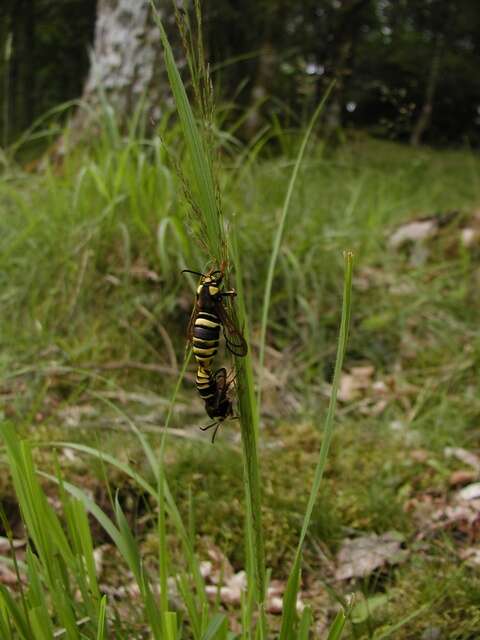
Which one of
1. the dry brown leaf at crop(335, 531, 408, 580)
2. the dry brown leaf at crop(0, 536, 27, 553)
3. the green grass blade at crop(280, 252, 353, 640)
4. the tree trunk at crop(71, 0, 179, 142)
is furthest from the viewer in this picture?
the tree trunk at crop(71, 0, 179, 142)

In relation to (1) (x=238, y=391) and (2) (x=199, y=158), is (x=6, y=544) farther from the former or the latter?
(2) (x=199, y=158)

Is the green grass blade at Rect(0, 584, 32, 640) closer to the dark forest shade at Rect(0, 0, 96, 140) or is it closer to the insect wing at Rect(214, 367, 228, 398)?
the insect wing at Rect(214, 367, 228, 398)

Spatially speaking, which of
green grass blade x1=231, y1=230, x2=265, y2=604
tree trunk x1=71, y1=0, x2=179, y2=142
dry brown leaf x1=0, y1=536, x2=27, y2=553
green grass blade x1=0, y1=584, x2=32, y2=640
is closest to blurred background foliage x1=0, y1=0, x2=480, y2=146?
Result: tree trunk x1=71, y1=0, x2=179, y2=142

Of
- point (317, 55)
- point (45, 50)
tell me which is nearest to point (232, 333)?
point (317, 55)

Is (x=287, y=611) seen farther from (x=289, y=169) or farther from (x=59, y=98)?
(x=59, y=98)

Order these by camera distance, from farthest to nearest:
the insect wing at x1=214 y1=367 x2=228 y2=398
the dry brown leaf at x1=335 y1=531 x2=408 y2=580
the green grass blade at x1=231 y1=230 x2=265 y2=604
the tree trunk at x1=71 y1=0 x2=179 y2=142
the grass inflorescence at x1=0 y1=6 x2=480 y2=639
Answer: the tree trunk at x1=71 y1=0 x2=179 y2=142
the dry brown leaf at x1=335 y1=531 x2=408 y2=580
the grass inflorescence at x1=0 y1=6 x2=480 y2=639
the insect wing at x1=214 y1=367 x2=228 y2=398
the green grass blade at x1=231 y1=230 x2=265 y2=604

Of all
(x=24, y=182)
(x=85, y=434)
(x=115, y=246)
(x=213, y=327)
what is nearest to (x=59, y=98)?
(x=24, y=182)

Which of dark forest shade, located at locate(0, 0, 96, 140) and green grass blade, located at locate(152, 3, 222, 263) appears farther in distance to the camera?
dark forest shade, located at locate(0, 0, 96, 140)
